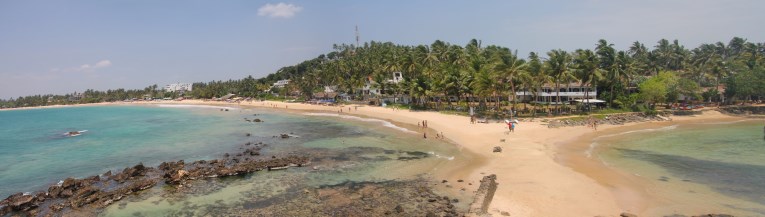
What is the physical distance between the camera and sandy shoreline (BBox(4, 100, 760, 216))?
1825 centimetres

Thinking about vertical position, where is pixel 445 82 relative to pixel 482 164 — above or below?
above

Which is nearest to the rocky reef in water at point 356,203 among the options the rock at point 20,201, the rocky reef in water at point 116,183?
the rocky reef in water at point 116,183

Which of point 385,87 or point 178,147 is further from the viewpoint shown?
point 385,87

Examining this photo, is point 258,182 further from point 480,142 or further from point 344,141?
point 480,142

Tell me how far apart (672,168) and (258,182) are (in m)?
25.5

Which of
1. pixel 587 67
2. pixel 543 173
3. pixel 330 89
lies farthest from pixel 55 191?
pixel 330 89

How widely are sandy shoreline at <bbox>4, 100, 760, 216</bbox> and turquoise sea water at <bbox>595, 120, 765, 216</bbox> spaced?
5.64 ft

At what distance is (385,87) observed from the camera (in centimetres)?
7300

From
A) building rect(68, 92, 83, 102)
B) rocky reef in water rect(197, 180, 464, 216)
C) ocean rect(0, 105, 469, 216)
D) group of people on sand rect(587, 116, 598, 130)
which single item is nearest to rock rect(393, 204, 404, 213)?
rocky reef in water rect(197, 180, 464, 216)

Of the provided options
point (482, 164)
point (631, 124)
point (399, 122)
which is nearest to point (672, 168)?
point (482, 164)

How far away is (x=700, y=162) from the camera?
89.6 feet

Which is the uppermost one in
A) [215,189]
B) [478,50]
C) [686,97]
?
[478,50]

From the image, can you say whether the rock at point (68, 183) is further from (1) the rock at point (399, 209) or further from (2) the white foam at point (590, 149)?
(2) the white foam at point (590, 149)

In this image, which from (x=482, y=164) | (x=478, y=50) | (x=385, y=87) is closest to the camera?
(x=482, y=164)
